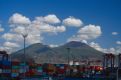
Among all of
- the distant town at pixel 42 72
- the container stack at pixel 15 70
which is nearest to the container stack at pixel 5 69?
the distant town at pixel 42 72

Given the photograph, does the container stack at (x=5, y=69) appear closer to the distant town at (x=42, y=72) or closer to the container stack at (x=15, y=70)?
the distant town at (x=42, y=72)

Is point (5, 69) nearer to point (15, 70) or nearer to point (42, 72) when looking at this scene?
point (15, 70)

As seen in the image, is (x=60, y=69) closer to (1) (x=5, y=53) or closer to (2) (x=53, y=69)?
(2) (x=53, y=69)

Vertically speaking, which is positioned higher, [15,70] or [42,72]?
[15,70]

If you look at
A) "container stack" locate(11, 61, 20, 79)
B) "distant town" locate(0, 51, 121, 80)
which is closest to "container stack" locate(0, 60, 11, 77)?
"distant town" locate(0, 51, 121, 80)

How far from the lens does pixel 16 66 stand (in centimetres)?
11331

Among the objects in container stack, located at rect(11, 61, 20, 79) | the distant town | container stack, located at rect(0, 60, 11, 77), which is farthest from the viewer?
container stack, located at rect(11, 61, 20, 79)

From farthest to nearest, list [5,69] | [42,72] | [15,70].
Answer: [42,72]
[15,70]
[5,69]

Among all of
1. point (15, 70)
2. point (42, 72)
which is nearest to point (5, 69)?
point (15, 70)

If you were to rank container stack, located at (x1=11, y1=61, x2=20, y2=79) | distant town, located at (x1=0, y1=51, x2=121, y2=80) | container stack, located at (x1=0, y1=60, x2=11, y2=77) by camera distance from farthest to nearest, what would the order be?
container stack, located at (x1=11, y1=61, x2=20, y2=79), distant town, located at (x1=0, y1=51, x2=121, y2=80), container stack, located at (x1=0, y1=60, x2=11, y2=77)

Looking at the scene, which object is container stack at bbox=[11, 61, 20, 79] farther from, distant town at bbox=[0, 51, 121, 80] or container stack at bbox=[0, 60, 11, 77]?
container stack at bbox=[0, 60, 11, 77]

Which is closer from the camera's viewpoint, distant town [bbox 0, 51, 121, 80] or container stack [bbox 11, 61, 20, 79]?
distant town [bbox 0, 51, 121, 80]

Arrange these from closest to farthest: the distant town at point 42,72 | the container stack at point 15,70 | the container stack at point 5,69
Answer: the container stack at point 5,69
the distant town at point 42,72
the container stack at point 15,70

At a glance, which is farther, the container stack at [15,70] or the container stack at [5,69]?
the container stack at [15,70]
